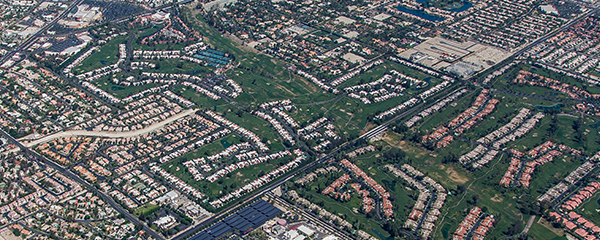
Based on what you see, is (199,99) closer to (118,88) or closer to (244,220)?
(118,88)

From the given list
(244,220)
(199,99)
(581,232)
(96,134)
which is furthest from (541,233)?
(96,134)

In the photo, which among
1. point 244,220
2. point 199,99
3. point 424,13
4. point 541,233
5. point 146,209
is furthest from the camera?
point 424,13

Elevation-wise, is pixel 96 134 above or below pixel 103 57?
below

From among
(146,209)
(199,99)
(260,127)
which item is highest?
(199,99)

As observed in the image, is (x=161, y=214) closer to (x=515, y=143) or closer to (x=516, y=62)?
(x=515, y=143)

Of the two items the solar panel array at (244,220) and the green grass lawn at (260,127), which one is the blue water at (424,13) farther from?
the solar panel array at (244,220)

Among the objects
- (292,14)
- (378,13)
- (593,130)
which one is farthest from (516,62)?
(292,14)

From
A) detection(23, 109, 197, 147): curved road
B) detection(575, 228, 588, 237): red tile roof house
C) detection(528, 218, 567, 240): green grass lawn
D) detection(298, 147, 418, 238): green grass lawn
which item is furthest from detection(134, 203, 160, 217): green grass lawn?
detection(575, 228, 588, 237): red tile roof house

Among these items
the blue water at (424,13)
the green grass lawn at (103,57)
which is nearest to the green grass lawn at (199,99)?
the green grass lawn at (103,57)
